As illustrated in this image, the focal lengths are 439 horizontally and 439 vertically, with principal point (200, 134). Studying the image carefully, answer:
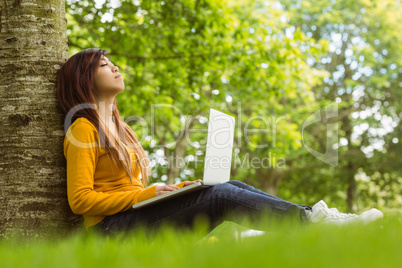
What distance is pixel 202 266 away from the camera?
143cm

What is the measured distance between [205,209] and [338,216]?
824 millimetres

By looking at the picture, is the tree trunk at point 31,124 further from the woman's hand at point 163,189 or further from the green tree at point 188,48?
the green tree at point 188,48

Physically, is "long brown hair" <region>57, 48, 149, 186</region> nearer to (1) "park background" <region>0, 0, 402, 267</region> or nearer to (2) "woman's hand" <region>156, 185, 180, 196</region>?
(1) "park background" <region>0, 0, 402, 267</region>

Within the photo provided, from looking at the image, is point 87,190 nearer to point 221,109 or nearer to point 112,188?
point 112,188

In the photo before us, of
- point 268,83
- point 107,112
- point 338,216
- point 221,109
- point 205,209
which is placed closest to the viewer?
point 338,216

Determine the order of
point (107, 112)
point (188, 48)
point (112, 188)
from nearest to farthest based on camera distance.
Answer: point (112, 188), point (107, 112), point (188, 48)

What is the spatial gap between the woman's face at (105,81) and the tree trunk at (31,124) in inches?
12.1

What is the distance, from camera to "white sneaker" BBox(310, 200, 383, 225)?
2.52 meters

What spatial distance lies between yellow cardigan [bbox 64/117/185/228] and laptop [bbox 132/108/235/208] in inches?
7.0

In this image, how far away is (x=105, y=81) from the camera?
337 centimetres

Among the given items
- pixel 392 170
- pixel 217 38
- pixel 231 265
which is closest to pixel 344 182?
pixel 392 170

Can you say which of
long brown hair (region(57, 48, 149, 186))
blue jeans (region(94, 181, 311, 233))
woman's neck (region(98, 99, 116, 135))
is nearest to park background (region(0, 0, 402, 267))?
long brown hair (region(57, 48, 149, 186))

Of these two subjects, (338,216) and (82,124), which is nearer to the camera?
(338,216)

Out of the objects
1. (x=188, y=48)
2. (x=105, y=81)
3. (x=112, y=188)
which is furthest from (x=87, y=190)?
(x=188, y=48)
